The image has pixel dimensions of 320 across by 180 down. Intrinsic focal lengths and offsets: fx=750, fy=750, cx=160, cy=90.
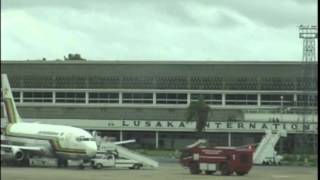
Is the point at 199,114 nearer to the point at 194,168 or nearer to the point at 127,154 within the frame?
the point at 127,154

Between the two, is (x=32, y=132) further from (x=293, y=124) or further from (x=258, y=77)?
(x=258, y=77)

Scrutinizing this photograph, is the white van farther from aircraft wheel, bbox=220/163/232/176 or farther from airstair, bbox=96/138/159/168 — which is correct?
aircraft wheel, bbox=220/163/232/176

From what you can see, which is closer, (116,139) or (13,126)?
(13,126)

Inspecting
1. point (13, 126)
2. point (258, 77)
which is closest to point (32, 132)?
point (13, 126)

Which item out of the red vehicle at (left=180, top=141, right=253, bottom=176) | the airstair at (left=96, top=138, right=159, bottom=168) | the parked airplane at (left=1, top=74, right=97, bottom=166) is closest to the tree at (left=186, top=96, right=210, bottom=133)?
the airstair at (left=96, top=138, right=159, bottom=168)

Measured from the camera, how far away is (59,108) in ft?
380

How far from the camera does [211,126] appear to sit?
352 feet

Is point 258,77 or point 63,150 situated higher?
point 258,77

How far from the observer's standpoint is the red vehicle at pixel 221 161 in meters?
52.7

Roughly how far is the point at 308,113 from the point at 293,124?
17.8ft

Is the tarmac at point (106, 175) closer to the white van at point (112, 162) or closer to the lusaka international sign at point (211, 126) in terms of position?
the white van at point (112, 162)

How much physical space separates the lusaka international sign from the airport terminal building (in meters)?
0.14

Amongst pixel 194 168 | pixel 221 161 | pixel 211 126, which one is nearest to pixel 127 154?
pixel 194 168

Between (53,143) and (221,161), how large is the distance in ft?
42.7
